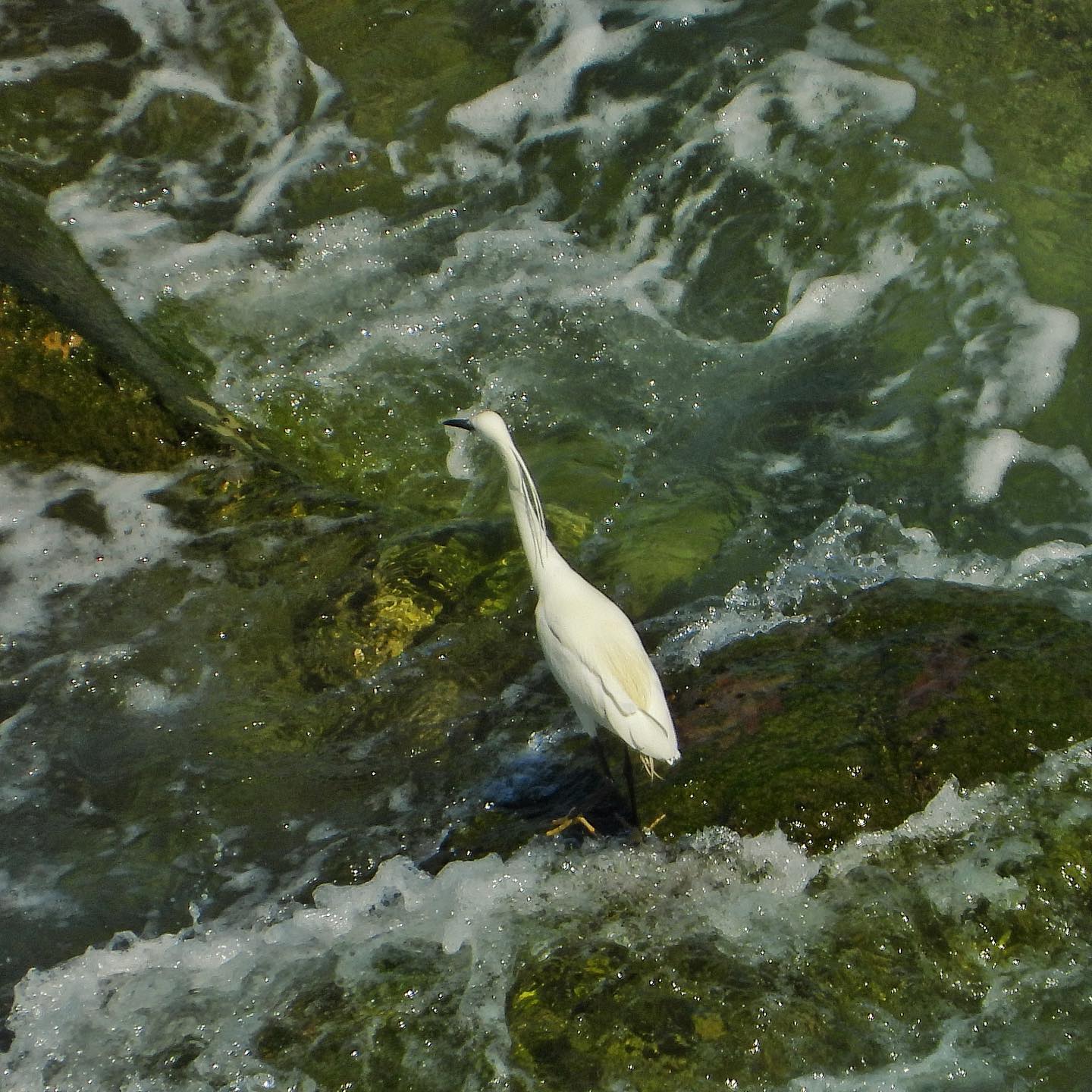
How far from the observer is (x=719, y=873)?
2.94 meters

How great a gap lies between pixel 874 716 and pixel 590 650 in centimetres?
77

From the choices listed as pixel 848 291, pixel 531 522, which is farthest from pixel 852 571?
pixel 848 291

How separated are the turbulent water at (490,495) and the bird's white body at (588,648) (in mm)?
332

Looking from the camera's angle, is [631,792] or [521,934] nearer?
[521,934]

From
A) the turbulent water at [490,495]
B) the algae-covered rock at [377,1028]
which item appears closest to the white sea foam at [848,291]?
the turbulent water at [490,495]

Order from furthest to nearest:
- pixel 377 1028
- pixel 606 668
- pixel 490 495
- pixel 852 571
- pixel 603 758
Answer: pixel 490 495 < pixel 852 571 < pixel 603 758 < pixel 606 668 < pixel 377 1028

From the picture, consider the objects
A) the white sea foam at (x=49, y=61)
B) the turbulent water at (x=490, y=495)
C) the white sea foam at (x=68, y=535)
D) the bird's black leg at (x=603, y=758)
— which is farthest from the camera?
the white sea foam at (x=49, y=61)

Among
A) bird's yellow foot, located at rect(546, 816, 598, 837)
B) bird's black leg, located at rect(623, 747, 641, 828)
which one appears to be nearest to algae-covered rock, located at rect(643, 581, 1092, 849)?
bird's black leg, located at rect(623, 747, 641, 828)

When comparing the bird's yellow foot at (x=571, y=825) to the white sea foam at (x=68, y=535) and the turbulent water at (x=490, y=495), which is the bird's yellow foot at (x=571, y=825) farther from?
the white sea foam at (x=68, y=535)

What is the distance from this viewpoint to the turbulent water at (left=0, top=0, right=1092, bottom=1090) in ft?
9.07

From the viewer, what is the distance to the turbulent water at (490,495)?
277 cm

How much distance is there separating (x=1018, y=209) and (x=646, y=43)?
2.40m

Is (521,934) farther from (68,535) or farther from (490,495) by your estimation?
(68,535)

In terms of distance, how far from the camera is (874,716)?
315 centimetres
